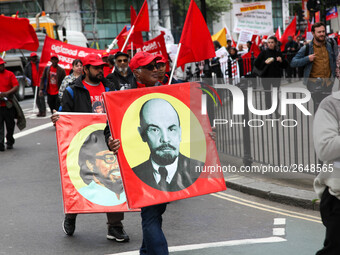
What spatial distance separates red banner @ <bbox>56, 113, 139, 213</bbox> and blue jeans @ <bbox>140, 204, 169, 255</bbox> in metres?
1.22

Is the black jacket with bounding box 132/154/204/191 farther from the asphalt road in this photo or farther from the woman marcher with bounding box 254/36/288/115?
the woman marcher with bounding box 254/36/288/115

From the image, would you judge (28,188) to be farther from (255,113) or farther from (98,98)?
(255,113)

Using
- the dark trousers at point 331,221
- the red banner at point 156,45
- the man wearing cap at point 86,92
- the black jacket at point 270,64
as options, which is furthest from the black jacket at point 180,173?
the red banner at point 156,45

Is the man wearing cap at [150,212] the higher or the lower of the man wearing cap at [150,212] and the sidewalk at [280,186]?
the higher

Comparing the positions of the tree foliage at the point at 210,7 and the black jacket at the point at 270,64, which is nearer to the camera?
the black jacket at the point at 270,64

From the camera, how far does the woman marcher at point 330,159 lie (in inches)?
138

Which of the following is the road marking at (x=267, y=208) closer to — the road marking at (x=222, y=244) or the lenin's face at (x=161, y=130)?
the road marking at (x=222, y=244)

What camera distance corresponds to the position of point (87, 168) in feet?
20.2

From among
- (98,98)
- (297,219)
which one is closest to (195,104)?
(98,98)

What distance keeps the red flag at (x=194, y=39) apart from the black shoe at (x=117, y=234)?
1.77 meters

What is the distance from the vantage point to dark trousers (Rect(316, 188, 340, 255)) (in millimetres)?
3635

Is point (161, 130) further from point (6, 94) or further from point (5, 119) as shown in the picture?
point (5, 119)

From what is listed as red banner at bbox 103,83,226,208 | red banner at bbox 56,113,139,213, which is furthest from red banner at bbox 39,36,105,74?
red banner at bbox 103,83,226,208

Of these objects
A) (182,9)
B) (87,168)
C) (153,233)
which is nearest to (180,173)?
(153,233)
